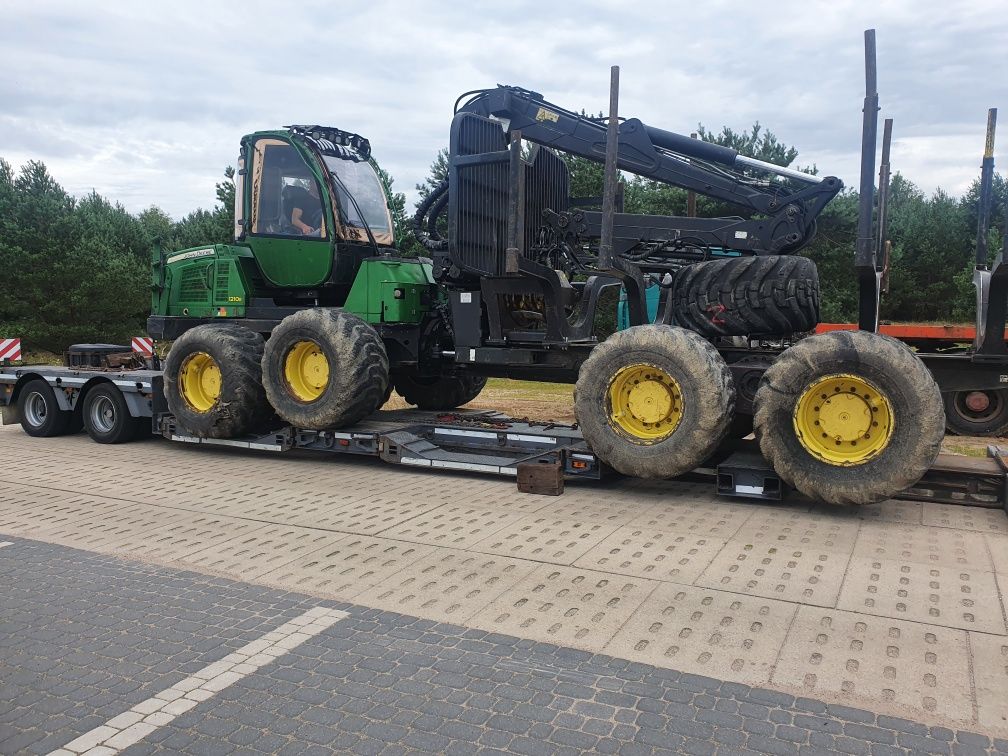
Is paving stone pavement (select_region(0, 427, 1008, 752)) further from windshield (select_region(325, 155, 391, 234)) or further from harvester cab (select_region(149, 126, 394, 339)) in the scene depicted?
windshield (select_region(325, 155, 391, 234))

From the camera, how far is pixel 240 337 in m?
9.30

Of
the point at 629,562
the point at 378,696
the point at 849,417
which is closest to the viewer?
the point at 378,696

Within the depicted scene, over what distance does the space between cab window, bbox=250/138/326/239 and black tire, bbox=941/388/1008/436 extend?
8773 millimetres

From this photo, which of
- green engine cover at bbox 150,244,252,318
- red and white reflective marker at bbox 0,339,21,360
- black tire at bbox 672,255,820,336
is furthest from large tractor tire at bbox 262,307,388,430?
red and white reflective marker at bbox 0,339,21,360

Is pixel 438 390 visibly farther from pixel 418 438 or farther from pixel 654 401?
pixel 654 401

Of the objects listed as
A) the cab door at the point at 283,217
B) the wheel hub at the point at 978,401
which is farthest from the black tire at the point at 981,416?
the cab door at the point at 283,217

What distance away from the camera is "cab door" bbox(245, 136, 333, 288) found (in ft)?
30.8

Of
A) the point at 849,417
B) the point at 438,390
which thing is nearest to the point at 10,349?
the point at 438,390

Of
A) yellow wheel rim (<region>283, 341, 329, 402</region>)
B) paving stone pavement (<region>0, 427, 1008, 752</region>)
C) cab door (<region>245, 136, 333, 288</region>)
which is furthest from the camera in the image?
cab door (<region>245, 136, 333, 288</region>)

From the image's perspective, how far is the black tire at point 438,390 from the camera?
11188 mm

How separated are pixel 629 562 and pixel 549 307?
3.53 metres

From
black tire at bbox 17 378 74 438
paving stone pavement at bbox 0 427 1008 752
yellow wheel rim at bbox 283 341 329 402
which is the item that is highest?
yellow wheel rim at bbox 283 341 329 402

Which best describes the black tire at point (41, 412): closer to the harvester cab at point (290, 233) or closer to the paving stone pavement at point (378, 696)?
the harvester cab at point (290, 233)

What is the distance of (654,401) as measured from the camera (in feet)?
23.4
